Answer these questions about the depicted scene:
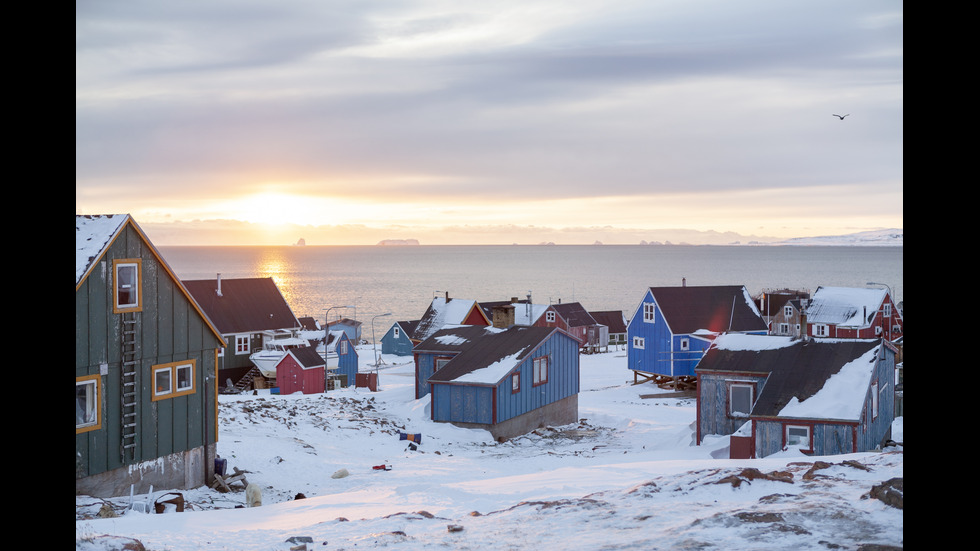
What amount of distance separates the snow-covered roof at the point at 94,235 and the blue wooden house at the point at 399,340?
6881cm

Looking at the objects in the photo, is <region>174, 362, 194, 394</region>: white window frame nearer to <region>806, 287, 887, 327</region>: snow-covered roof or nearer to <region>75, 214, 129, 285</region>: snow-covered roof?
<region>75, 214, 129, 285</region>: snow-covered roof

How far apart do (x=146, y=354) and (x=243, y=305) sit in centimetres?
3994

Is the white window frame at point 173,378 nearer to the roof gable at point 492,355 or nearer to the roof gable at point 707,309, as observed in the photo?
the roof gable at point 492,355

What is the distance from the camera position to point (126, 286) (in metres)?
21.3

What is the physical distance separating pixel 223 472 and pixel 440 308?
43.4 m

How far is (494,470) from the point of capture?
25547 mm

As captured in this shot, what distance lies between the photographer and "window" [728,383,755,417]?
1176 inches

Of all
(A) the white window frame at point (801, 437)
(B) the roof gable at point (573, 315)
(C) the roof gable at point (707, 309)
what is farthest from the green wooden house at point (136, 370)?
(B) the roof gable at point (573, 315)

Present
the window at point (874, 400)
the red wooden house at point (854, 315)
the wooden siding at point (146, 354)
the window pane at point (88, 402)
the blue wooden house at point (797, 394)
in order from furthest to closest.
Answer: the red wooden house at point (854, 315), the window at point (874, 400), the blue wooden house at point (797, 394), the window pane at point (88, 402), the wooden siding at point (146, 354)

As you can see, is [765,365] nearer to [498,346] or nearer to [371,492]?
[498,346]

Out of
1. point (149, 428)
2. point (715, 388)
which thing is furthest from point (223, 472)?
point (715, 388)

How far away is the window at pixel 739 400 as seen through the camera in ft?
98.0

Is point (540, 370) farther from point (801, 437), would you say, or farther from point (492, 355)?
point (801, 437)

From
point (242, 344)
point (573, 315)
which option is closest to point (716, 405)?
point (242, 344)
